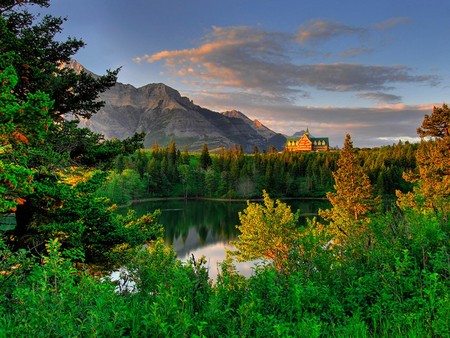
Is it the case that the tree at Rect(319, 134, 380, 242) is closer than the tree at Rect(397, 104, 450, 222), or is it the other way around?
the tree at Rect(397, 104, 450, 222)

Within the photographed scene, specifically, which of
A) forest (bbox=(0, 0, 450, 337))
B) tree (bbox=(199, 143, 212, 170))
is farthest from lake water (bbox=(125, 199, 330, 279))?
tree (bbox=(199, 143, 212, 170))

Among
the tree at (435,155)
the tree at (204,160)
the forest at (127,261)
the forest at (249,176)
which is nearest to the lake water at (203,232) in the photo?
the tree at (435,155)

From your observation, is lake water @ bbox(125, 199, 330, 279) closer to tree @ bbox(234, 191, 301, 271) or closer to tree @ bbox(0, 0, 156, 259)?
tree @ bbox(234, 191, 301, 271)

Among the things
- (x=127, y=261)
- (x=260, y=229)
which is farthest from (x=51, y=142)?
(x=260, y=229)

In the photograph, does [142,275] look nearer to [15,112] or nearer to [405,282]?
[405,282]

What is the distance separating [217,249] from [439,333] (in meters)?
53.2

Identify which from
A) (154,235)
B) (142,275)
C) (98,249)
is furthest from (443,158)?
(142,275)

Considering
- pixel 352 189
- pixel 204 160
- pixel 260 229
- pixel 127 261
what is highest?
pixel 127 261

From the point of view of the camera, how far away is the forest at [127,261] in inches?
142

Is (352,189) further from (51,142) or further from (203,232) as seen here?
(203,232)

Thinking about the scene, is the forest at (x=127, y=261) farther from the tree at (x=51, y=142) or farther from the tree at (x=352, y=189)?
the tree at (x=352, y=189)

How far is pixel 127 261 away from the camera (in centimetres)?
682

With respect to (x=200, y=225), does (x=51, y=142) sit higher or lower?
higher

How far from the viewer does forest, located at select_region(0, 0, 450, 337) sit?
360cm
